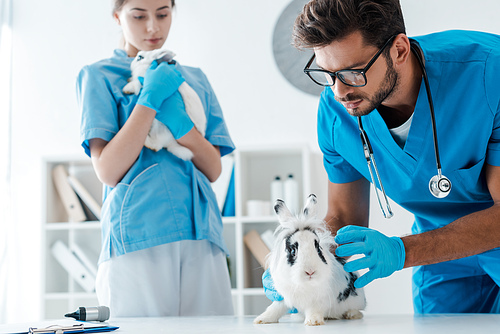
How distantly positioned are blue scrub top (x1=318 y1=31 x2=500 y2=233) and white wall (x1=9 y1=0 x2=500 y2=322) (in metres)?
1.60

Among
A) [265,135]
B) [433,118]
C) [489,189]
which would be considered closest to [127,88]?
[433,118]

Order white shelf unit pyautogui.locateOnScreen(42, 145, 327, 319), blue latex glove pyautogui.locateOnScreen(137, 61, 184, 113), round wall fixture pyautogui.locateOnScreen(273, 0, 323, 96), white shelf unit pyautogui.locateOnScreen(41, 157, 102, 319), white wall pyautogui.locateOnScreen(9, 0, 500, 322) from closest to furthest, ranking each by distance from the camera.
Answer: blue latex glove pyautogui.locateOnScreen(137, 61, 184, 113) < white shelf unit pyautogui.locateOnScreen(42, 145, 327, 319) < white shelf unit pyautogui.locateOnScreen(41, 157, 102, 319) < white wall pyautogui.locateOnScreen(9, 0, 500, 322) < round wall fixture pyautogui.locateOnScreen(273, 0, 323, 96)

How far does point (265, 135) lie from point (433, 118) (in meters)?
1.94

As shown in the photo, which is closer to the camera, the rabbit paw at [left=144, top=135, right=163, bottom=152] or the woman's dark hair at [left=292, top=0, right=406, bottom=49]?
the woman's dark hair at [left=292, top=0, right=406, bottom=49]

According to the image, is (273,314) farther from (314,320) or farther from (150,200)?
(150,200)

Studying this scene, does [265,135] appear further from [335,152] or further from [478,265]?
[478,265]

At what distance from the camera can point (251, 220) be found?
8.79ft

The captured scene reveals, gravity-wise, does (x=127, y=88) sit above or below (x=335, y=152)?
above

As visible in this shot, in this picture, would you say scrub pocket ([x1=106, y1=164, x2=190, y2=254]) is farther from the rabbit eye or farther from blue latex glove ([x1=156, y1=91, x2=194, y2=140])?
the rabbit eye

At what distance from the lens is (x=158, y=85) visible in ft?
4.77

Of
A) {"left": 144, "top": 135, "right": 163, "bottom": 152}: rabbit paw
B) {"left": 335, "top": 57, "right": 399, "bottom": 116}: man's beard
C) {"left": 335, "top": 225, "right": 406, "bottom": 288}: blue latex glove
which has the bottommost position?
{"left": 335, "top": 225, "right": 406, "bottom": 288}: blue latex glove

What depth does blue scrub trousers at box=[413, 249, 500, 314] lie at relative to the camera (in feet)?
4.25

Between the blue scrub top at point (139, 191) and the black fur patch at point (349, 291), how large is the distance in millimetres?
492

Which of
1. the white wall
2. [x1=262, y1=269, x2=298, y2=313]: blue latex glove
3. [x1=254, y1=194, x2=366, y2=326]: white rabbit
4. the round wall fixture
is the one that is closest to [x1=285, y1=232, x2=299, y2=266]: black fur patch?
[x1=254, y1=194, x2=366, y2=326]: white rabbit
